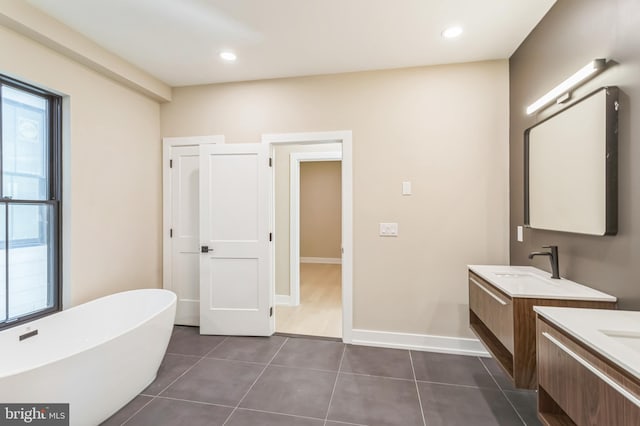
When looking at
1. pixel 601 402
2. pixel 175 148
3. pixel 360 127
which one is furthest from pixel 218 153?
pixel 601 402

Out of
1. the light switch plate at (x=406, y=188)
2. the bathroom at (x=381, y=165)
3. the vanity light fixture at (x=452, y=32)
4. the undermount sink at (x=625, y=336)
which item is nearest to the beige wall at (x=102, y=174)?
the bathroom at (x=381, y=165)

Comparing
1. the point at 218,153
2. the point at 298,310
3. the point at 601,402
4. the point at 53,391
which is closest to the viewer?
Result: the point at 601,402

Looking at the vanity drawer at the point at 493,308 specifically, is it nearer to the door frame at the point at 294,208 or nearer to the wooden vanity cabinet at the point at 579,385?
the wooden vanity cabinet at the point at 579,385

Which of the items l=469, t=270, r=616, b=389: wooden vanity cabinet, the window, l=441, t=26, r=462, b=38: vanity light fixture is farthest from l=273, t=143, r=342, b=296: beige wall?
l=469, t=270, r=616, b=389: wooden vanity cabinet

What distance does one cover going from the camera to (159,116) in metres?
3.30

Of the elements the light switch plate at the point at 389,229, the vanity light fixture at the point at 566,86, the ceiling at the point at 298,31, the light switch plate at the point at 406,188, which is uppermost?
the ceiling at the point at 298,31

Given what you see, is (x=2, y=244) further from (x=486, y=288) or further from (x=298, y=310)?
(x=486, y=288)

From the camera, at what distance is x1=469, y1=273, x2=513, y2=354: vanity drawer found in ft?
5.32

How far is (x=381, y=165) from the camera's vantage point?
281cm

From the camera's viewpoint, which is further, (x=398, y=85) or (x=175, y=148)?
(x=175, y=148)

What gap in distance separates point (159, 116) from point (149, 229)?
128cm

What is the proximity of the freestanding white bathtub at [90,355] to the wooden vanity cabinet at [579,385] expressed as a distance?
2.24 meters

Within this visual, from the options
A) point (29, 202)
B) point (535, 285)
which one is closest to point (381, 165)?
point (535, 285)

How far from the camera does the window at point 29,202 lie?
2041 mm
